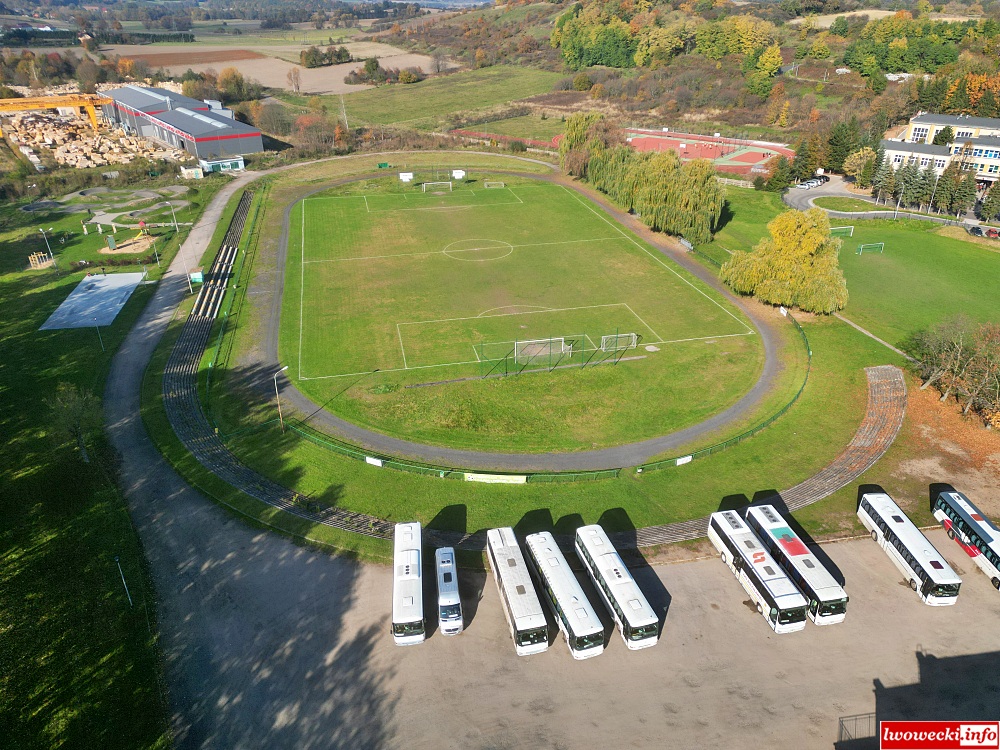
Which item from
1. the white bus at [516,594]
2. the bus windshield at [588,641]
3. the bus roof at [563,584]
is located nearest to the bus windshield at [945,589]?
the bus roof at [563,584]

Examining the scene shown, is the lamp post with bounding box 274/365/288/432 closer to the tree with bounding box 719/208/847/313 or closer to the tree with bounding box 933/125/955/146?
the tree with bounding box 719/208/847/313

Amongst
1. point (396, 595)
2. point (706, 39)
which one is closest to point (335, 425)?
point (396, 595)

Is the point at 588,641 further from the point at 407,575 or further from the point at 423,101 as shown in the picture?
the point at 423,101

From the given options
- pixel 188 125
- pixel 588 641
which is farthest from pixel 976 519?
pixel 188 125

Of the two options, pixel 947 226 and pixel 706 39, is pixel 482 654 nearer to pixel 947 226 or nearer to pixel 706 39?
pixel 947 226

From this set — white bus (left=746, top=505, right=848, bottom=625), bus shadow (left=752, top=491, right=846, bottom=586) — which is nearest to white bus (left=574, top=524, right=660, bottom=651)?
white bus (left=746, top=505, right=848, bottom=625)

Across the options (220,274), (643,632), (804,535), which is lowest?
(804,535)
